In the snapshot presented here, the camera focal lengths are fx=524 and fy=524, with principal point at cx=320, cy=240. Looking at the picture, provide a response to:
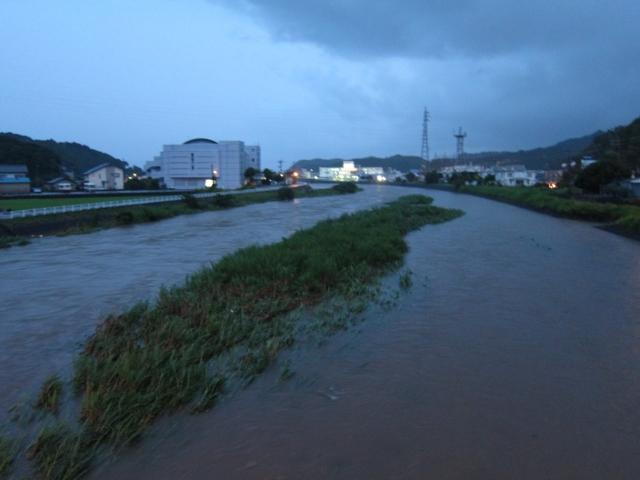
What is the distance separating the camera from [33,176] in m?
43.8

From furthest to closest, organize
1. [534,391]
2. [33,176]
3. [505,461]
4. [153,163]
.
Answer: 1. [153,163]
2. [33,176]
3. [534,391]
4. [505,461]

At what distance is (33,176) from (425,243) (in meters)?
39.0

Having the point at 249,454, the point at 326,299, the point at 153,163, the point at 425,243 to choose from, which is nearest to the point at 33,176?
the point at 153,163

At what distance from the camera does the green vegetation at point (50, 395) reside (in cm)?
476

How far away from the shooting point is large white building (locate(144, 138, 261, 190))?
56500mm

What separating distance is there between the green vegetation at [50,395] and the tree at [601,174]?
33.3 m

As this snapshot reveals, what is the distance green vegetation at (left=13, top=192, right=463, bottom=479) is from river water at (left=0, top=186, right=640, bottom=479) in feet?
0.89

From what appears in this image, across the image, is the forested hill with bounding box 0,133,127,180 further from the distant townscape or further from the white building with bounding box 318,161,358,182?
the white building with bounding box 318,161,358,182

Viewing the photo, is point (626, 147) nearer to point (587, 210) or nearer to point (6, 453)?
point (587, 210)

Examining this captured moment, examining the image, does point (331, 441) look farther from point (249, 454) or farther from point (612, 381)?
point (612, 381)

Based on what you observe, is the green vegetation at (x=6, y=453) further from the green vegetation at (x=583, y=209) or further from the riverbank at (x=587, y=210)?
the green vegetation at (x=583, y=209)

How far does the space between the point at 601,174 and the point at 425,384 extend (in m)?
30.9

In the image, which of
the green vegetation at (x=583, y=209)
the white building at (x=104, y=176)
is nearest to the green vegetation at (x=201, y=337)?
the green vegetation at (x=583, y=209)

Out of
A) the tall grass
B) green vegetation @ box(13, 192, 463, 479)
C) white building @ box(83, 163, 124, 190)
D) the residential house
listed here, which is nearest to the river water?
green vegetation @ box(13, 192, 463, 479)
